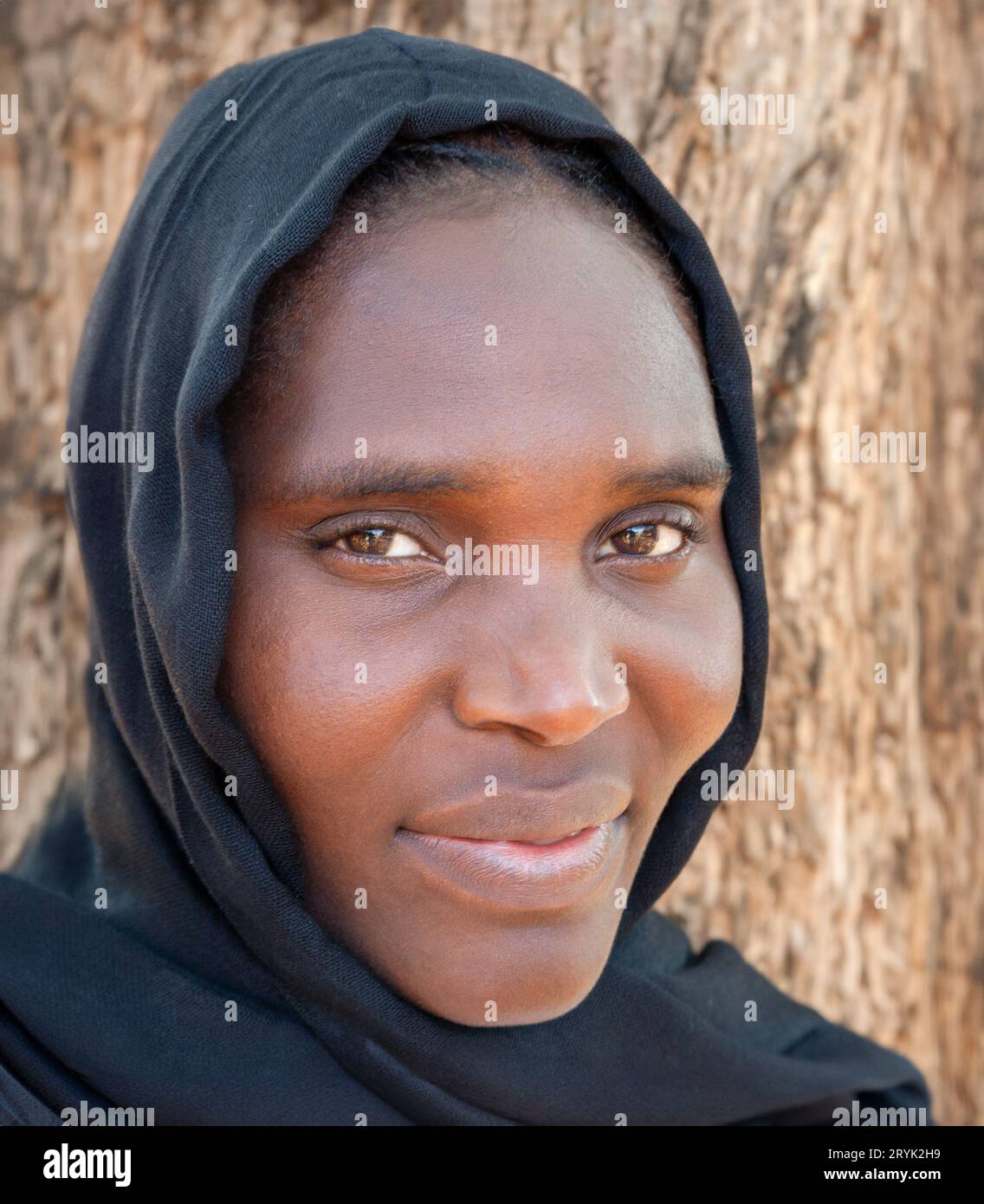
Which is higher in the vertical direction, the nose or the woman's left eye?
the woman's left eye

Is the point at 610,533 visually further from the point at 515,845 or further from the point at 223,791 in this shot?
the point at 223,791

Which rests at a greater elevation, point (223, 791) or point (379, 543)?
point (379, 543)

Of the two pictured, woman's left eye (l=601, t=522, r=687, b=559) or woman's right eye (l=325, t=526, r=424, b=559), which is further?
woman's left eye (l=601, t=522, r=687, b=559)

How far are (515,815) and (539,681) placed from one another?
17cm

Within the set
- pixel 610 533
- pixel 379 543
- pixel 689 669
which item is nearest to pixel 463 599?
pixel 379 543

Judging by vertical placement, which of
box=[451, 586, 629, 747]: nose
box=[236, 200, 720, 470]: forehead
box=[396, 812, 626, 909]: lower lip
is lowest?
box=[396, 812, 626, 909]: lower lip

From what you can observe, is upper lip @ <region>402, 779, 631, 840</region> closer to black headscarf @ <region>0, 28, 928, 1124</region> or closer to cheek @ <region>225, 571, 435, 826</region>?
cheek @ <region>225, 571, 435, 826</region>

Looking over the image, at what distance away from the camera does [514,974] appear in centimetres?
172

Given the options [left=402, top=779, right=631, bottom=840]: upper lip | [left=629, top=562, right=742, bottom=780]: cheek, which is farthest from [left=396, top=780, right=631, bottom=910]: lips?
[left=629, top=562, right=742, bottom=780]: cheek

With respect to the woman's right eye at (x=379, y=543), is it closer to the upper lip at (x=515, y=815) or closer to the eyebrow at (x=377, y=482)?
the eyebrow at (x=377, y=482)

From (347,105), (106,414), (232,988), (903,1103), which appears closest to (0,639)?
(106,414)

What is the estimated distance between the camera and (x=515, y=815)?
1645 mm

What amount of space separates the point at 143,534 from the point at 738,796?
135 centimetres

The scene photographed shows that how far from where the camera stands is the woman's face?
5.30 ft
